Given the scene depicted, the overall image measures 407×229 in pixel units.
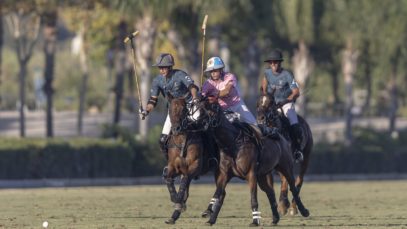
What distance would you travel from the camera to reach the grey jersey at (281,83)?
2461 centimetres

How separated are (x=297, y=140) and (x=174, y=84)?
3.69m

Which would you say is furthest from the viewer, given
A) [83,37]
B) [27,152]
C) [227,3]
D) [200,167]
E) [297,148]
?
[83,37]

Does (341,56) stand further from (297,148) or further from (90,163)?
(297,148)

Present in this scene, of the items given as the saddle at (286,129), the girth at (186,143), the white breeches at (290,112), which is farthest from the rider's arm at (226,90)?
the white breeches at (290,112)

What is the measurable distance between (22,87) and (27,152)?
6905mm

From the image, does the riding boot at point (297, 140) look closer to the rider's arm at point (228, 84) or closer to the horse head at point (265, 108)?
the horse head at point (265, 108)

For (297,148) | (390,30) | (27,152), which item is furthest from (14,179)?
(390,30)

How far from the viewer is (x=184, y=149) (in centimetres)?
2191

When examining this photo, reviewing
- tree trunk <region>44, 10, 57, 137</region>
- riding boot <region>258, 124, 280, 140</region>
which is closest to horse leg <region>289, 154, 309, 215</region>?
riding boot <region>258, 124, 280, 140</region>

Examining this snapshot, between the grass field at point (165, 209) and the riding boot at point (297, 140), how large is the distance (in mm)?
1153

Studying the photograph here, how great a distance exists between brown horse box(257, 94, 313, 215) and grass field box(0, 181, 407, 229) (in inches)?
15.7

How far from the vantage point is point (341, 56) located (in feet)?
259

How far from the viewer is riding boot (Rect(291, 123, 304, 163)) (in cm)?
2545

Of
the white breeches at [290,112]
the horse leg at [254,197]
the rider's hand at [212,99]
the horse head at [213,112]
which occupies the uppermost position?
the rider's hand at [212,99]
